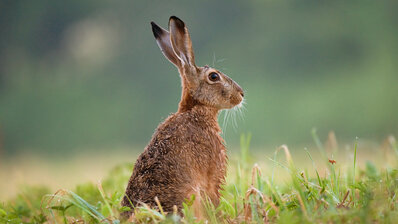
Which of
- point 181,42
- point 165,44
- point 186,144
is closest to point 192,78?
point 181,42

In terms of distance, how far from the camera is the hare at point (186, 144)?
3646mm

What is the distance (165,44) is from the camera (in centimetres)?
483

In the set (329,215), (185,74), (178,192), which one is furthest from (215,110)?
(329,215)

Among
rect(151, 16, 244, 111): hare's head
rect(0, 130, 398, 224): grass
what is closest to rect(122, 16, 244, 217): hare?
rect(151, 16, 244, 111): hare's head

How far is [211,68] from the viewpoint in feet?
15.9

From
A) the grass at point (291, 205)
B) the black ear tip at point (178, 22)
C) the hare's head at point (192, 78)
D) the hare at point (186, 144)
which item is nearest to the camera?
the grass at point (291, 205)

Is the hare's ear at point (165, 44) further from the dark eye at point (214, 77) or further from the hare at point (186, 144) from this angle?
A: the dark eye at point (214, 77)

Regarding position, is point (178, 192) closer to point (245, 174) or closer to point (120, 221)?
point (120, 221)

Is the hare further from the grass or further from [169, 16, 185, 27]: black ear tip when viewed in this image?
the grass

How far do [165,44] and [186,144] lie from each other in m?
1.35

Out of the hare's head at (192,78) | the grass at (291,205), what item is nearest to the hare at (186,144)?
the hare's head at (192,78)

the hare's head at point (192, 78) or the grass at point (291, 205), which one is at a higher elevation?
the hare's head at point (192, 78)

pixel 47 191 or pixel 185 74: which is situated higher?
pixel 185 74

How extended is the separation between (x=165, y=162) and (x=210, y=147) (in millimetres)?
517
